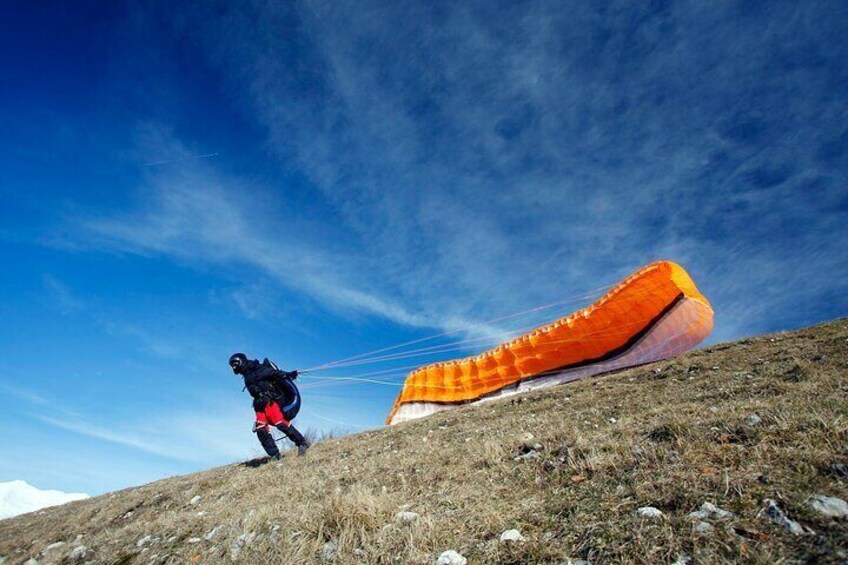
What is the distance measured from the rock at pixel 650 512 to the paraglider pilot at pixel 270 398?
39.2ft

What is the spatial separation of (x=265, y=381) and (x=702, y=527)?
13376 mm

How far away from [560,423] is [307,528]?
535cm

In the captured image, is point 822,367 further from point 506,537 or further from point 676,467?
point 506,537

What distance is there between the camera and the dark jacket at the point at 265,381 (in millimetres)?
14430

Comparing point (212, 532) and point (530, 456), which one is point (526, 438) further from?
point (212, 532)

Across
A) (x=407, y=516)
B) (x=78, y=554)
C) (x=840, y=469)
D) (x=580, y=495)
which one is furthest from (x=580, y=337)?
(x=78, y=554)

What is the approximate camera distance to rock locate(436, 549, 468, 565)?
4.14 metres

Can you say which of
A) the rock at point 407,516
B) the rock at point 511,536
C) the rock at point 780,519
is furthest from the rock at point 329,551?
the rock at point 780,519

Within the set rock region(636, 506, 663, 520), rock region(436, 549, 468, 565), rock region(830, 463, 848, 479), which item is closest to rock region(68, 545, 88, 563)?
rock region(436, 549, 468, 565)

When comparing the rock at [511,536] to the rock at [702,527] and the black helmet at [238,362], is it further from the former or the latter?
the black helmet at [238,362]

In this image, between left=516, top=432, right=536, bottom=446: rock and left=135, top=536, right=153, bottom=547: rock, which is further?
left=516, top=432, right=536, bottom=446: rock

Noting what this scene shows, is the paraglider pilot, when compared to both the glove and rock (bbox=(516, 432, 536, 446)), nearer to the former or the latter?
the glove

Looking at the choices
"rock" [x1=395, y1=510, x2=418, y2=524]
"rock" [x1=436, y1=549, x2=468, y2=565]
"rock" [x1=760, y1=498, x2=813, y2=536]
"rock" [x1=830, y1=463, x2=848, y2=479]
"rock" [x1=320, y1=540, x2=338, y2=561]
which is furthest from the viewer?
"rock" [x1=395, y1=510, x2=418, y2=524]

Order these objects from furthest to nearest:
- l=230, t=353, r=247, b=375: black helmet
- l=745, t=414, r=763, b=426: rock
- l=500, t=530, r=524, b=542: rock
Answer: l=230, t=353, r=247, b=375: black helmet < l=745, t=414, r=763, b=426: rock < l=500, t=530, r=524, b=542: rock
